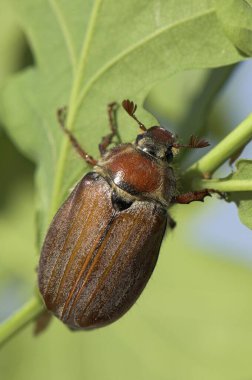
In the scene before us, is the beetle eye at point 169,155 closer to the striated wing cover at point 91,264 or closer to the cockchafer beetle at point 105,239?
the cockchafer beetle at point 105,239

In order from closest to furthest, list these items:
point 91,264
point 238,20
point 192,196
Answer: point 238,20
point 192,196
point 91,264

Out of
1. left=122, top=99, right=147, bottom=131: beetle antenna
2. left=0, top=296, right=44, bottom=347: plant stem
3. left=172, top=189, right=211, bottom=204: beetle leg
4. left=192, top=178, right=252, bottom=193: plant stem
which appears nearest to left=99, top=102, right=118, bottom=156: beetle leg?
→ left=122, top=99, right=147, bottom=131: beetle antenna

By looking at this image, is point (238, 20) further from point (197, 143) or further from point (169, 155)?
point (169, 155)

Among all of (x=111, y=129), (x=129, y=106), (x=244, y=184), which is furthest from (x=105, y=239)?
(x=244, y=184)

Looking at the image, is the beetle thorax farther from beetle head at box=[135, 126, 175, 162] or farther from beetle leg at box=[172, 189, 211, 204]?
beetle leg at box=[172, 189, 211, 204]

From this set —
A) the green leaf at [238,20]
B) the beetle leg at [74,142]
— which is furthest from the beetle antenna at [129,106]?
the green leaf at [238,20]

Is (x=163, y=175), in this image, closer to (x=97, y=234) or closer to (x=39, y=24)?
(x=97, y=234)

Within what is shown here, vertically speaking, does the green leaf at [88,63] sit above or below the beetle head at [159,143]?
above
